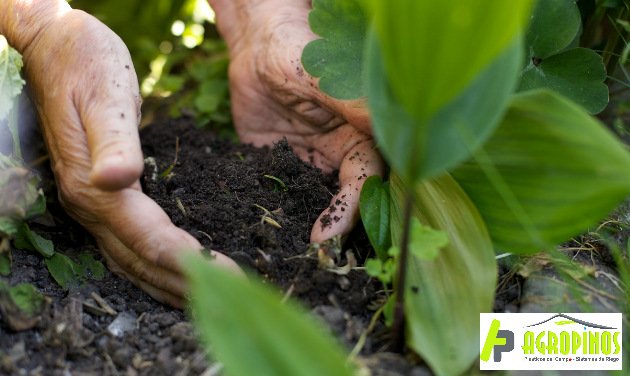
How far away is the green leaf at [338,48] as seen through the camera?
1.25 m

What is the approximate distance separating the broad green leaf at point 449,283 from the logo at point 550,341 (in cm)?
3

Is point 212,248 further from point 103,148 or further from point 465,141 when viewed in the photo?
point 465,141

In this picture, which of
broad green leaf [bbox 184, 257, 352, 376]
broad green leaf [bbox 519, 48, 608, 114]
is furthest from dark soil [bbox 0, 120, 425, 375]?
broad green leaf [bbox 519, 48, 608, 114]

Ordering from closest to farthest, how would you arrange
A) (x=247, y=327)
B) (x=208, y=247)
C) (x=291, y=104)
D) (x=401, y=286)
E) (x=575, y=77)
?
(x=247, y=327), (x=401, y=286), (x=208, y=247), (x=575, y=77), (x=291, y=104)

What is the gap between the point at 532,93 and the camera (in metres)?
1.00

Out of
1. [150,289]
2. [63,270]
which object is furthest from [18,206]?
[150,289]

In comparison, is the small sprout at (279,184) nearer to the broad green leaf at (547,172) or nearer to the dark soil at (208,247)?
the dark soil at (208,247)

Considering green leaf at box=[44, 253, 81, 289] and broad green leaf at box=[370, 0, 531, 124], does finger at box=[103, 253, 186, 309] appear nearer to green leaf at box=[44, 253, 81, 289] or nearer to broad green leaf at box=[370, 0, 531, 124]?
green leaf at box=[44, 253, 81, 289]

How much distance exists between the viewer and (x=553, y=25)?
1.31 m

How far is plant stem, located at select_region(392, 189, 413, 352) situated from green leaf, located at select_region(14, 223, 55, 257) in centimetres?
67

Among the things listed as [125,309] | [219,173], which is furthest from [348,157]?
[125,309]

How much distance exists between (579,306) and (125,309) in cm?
79

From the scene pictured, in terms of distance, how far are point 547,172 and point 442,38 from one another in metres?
0.33

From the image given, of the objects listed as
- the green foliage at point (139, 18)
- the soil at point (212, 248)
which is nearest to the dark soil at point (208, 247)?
the soil at point (212, 248)
